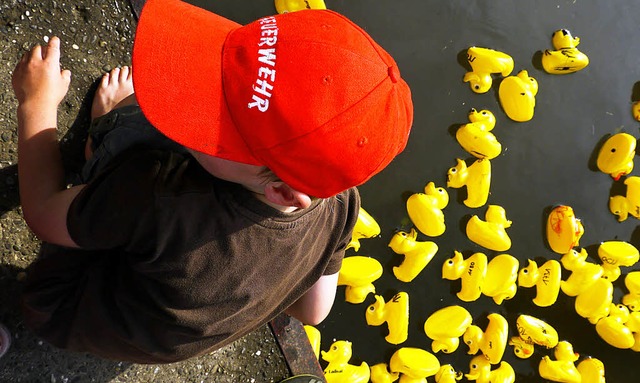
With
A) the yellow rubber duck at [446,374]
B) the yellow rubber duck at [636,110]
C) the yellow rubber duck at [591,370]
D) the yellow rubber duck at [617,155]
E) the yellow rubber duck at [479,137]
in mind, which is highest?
the yellow rubber duck at [479,137]

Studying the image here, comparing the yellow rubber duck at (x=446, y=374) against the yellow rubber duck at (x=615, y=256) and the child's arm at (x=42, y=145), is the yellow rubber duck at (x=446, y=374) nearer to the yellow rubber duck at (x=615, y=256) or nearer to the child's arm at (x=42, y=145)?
the yellow rubber duck at (x=615, y=256)

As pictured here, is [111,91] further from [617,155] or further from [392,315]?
[617,155]

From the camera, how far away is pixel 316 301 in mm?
1247

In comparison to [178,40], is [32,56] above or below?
below

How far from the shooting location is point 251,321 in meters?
0.99

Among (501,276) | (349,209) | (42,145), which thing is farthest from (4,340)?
(501,276)


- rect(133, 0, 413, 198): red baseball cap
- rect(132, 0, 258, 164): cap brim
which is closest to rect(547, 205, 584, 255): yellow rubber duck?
rect(133, 0, 413, 198): red baseball cap

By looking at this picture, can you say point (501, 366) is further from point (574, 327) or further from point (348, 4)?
point (348, 4)

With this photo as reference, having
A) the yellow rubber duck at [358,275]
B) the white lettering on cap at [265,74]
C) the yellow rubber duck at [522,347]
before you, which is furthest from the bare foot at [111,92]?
the yellow rubber duck at [522,347]

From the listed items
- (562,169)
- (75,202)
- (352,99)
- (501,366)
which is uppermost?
(352,99)

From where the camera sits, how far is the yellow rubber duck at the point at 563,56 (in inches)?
73.7

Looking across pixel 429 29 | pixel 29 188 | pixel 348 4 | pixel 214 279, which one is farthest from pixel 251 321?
pixel 429 29

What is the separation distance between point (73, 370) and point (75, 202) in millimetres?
595

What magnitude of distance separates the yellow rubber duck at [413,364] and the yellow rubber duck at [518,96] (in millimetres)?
821
